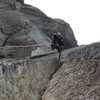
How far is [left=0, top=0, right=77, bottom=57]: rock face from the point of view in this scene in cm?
3111

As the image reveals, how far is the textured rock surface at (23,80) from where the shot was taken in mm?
14984

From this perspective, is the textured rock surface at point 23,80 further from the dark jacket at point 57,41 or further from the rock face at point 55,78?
the dark jacket at point 57,41

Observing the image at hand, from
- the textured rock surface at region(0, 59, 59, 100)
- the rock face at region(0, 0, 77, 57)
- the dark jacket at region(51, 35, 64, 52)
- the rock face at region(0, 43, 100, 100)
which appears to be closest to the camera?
the rock face at region(0, 43, 100, 100)

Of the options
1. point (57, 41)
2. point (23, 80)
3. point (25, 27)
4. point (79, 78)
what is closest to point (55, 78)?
point (23, 80)

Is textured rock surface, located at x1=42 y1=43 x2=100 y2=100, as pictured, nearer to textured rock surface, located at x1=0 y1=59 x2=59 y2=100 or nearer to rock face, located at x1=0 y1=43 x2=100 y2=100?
rock face, located at x1=0 y1=43 x2=100 y2=100

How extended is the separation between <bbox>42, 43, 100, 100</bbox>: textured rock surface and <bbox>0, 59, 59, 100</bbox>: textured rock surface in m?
0.63

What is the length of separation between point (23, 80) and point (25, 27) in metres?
17.3

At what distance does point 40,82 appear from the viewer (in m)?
15.8

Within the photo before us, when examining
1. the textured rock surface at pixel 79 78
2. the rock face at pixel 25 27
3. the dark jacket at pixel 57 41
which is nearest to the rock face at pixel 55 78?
the textured rock surface at pixel 79 78

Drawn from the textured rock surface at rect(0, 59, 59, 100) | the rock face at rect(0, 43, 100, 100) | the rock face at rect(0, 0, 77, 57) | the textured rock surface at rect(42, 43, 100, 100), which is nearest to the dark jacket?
the rock face at rect(0, 43, 100, 100)

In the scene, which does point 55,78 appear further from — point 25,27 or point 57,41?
point 25,27

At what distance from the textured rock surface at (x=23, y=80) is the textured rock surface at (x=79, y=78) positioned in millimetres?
629

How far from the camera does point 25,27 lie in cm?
3234

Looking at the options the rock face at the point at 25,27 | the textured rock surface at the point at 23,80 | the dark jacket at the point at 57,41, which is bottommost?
the rock face at the point at 25,27
